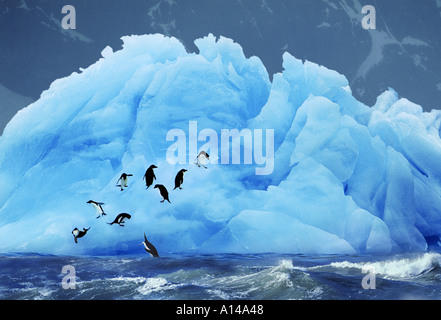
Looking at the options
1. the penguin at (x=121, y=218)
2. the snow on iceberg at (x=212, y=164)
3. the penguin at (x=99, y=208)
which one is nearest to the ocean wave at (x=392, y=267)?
the snow on iceberg at (x=212, y=164)

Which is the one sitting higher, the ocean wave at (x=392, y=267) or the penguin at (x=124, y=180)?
the penguin at (x=124, y=180)

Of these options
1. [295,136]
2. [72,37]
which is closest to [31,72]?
[72,37]

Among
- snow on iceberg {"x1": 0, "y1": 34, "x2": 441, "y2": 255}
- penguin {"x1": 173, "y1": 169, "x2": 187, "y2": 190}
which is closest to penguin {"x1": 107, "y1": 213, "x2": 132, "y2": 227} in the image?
snow on iceberg {"x1": 0, "y1": 34, "x2": 441, "y2": 255}

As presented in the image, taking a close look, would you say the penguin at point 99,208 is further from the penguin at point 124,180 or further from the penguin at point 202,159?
the penguin at point 202,159

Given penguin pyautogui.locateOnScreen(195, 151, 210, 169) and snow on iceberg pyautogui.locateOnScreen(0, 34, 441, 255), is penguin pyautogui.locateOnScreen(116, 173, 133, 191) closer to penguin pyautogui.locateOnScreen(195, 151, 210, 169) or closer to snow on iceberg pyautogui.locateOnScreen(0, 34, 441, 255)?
snow on iceberg pyautogui.locateOnScreen(0, 34, 441, 255)

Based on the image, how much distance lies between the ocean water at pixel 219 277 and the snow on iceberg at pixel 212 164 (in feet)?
2.03

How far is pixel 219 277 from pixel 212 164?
291cm

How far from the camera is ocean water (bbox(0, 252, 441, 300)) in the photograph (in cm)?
479

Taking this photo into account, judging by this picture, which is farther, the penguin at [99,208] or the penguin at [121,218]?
the penguin at [121,218]

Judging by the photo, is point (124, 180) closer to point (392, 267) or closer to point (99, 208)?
point (99, 208)

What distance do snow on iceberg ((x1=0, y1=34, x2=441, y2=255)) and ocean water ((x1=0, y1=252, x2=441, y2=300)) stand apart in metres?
0.62

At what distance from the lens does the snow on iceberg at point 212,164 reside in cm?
755

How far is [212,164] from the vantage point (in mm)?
8141

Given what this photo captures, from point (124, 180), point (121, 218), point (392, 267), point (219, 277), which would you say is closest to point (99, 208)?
point (121, 218)
